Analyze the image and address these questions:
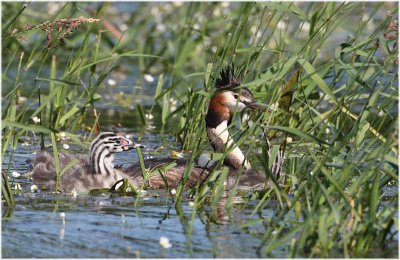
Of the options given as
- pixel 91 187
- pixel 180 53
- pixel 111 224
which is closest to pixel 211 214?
pixel 111 224

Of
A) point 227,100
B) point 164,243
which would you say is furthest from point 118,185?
point 164,243

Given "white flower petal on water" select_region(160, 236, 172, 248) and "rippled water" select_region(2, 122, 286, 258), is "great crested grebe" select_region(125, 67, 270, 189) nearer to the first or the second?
"rippled water" select_region(2, 122, 286, 258)

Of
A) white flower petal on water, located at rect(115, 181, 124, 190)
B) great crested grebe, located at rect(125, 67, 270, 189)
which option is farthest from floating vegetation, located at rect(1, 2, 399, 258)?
great crested grebe, located at rect(125, 67, 270, 189)

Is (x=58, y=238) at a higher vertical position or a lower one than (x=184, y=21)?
lower

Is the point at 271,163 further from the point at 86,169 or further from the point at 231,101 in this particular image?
the point at 231,101

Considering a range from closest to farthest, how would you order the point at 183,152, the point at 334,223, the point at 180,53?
1. the point at 334,223
2. the point at 183,152
3. the point at 180,53

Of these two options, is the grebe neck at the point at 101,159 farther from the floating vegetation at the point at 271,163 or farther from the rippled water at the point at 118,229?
the rippled water at the point at 118,229

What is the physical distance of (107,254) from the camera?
5.86 metres

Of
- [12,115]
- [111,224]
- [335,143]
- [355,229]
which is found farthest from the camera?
[12,115]

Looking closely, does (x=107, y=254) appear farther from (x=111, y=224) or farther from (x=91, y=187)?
(x=91, y=187)

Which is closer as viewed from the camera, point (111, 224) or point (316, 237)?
point (316, 237)

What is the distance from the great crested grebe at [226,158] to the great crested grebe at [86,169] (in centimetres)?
24

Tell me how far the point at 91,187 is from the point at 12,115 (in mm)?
801

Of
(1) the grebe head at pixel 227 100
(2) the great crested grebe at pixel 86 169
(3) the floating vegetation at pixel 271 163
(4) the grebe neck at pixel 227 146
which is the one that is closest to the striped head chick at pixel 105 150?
(2) the great crested grebe at pixel 86 169
